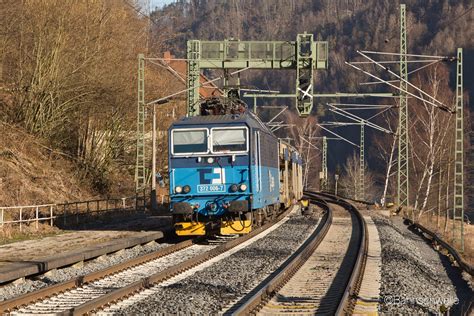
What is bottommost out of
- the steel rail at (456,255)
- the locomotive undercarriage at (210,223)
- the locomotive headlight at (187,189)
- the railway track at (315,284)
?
the steel rail at (456,255)

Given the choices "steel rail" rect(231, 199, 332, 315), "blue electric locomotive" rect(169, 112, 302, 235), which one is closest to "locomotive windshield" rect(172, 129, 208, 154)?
"blue electric locomotive" rect(169, 112, 302, 235)

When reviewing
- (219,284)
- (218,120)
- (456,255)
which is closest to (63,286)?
(219,284)

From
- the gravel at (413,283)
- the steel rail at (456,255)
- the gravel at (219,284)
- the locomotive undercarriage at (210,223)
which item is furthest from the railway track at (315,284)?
the steel rail at (456,255)

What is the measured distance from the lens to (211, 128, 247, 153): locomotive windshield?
2047 centimetres

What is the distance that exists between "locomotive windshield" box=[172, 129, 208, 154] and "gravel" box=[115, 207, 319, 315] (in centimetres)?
287

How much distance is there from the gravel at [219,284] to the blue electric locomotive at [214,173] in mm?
1154

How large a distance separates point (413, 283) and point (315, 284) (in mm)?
1779

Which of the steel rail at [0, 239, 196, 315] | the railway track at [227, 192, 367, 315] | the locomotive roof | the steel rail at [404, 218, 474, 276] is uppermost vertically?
the locomotive roof

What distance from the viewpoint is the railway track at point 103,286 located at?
10336 millimetres

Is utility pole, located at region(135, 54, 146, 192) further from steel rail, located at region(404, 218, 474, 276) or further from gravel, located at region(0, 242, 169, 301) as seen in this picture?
gravel, located at region(0, 242, 169, 301)

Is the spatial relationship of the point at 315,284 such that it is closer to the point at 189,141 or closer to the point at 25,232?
the point at 189,141

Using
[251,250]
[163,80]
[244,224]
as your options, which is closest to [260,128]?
[244,224]

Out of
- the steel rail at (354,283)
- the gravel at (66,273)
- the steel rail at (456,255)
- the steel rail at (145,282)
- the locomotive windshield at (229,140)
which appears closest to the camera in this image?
the steel rail at (145,282)

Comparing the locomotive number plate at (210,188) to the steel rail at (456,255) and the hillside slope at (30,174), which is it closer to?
the steel rail at (456,255)
